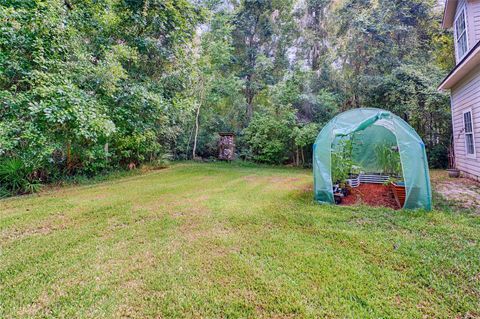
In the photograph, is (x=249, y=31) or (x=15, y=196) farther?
(x=249, y=31)

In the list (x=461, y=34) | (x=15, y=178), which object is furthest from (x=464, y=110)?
(x=15, y=178)

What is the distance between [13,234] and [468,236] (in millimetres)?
5879

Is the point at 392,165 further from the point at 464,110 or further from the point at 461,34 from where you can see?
the point at 461,34

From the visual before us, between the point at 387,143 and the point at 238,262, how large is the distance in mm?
5309

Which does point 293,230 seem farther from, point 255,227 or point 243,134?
point 243,134

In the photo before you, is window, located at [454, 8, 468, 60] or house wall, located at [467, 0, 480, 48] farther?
window, located at [454, 8, 468, 60]

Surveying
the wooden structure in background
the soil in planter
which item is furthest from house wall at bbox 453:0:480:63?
the wooden structure in background

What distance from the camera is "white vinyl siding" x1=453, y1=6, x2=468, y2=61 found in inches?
218

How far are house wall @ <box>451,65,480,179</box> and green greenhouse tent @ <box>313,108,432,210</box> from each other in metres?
1.77

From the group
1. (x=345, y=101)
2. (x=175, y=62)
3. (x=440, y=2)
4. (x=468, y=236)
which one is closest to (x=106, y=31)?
(x=175, y=62)

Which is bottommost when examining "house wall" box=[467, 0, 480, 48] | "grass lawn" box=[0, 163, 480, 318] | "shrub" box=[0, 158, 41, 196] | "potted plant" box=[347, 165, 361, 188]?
"grass lawn" box=[0, 163, 480, 318]

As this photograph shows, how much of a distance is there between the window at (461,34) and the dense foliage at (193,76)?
2.16m

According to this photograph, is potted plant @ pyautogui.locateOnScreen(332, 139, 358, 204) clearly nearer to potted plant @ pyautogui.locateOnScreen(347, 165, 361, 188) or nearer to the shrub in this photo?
potted plant @ pyautogui.locateOnScreen(347, 165, 361, 188)

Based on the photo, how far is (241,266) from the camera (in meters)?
2.23
